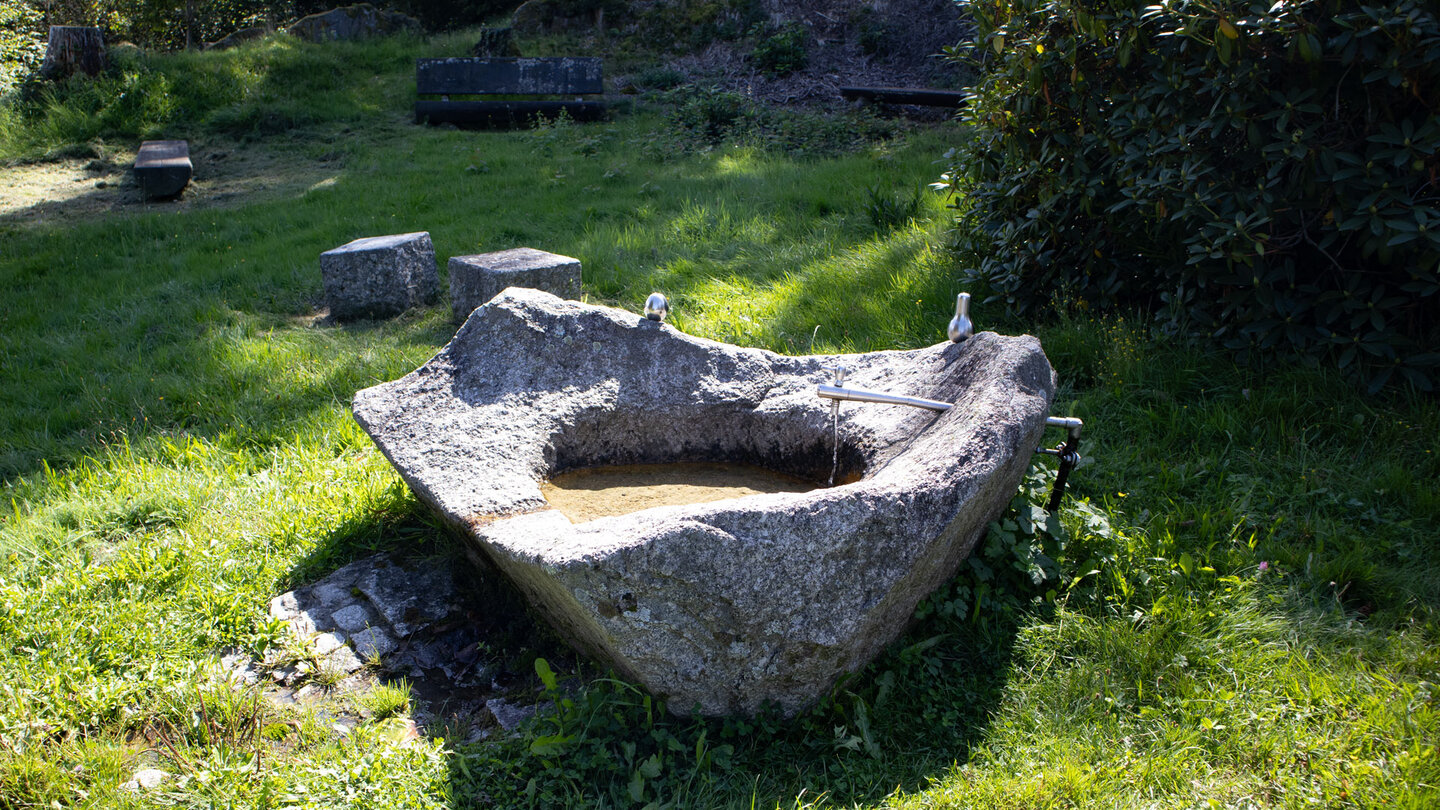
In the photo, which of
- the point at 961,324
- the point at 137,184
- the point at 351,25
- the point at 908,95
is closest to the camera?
the point at 961,324

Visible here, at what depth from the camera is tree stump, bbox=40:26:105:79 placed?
36.0 feet

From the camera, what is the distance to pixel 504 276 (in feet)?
18.1

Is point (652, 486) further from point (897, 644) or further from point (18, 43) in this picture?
point (18, 43)

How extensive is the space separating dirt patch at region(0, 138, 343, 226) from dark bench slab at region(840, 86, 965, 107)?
630 centimetres

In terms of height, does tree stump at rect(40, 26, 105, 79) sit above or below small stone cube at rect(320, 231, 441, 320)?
above

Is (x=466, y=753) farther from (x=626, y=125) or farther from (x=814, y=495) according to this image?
(x=626, y=125)

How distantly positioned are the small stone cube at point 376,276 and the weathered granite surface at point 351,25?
1100 centimetres

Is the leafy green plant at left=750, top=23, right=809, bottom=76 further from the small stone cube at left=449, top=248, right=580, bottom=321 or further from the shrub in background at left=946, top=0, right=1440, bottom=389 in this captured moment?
the shrub in background at left=946, top=0, right=1440, bottom=389

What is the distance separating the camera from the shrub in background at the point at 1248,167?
10.6 ft

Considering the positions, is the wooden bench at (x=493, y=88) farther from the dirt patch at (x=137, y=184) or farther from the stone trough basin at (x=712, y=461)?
the stone trough basin at (x=712, y=461)

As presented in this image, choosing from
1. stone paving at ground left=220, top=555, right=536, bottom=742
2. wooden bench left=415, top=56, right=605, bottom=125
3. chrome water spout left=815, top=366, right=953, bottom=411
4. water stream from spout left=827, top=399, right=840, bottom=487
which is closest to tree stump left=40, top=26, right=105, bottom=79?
wooden bench left=415, top=56, right=605, bottom=125

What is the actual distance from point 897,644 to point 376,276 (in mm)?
4628

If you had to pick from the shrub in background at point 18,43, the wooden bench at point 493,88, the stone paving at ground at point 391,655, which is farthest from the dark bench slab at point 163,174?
the stone paving at ground at point 391,655

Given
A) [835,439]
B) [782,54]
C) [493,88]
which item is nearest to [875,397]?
[835,439]
